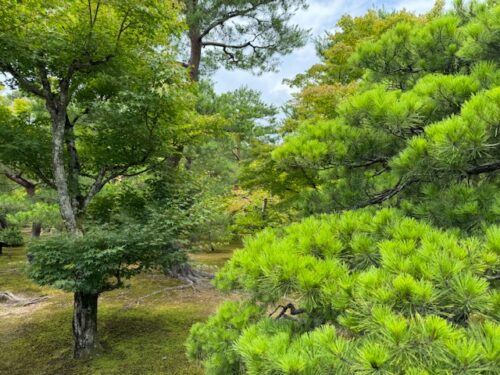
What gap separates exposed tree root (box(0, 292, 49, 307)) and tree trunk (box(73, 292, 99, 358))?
276 centimetres

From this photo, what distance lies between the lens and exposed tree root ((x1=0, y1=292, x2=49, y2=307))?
18.9ft

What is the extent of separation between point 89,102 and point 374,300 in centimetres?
418

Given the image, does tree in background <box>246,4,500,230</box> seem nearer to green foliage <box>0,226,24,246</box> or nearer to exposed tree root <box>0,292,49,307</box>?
exposed tree root <box>0,292,49,307</box>

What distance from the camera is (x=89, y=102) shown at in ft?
13.4

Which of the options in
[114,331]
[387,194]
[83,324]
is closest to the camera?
[387,194]

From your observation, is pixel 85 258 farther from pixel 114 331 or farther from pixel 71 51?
pixel 71 51

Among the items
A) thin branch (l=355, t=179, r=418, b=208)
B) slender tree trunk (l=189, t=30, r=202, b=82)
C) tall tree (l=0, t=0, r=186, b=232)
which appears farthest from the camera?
slender tree trunk (l=189, t=30, r=202, b=82)

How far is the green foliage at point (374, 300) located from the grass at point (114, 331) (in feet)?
9.09

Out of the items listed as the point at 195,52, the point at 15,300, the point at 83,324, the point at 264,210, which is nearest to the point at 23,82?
the point at 83,324

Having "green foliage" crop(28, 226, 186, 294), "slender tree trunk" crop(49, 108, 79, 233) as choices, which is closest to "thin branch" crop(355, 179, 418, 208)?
"green foliage" crop(28, 226, 186, 294)

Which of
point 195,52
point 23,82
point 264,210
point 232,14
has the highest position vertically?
point 232,14

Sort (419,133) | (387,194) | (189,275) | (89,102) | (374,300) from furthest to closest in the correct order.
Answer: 1. (189,275)
2. (89,102)
3. (387,194)
4. (419,133)
5. (374,300)

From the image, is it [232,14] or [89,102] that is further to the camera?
[232,14]

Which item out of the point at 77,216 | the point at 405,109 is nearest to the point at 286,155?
the point at 405,109
